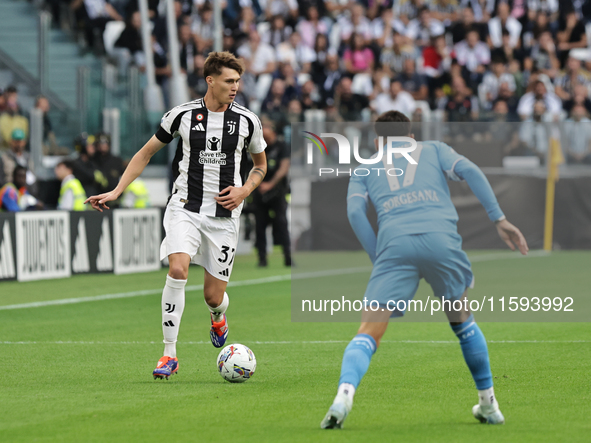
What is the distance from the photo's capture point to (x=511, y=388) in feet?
22.9

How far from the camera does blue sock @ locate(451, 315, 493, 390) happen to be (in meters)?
5.66

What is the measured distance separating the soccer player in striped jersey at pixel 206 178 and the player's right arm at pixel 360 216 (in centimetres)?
204

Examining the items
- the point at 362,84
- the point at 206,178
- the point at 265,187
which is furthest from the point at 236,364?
the point at 362,84

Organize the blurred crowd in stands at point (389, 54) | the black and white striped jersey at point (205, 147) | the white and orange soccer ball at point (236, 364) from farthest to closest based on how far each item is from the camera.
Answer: the blurred crowd in stands at point (389, 54) → the black and white striped jersey at point (205, 147) → the white and orange soccer ball at point (236, 364)

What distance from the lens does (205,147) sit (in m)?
7.73

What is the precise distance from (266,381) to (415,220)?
88.6 inches

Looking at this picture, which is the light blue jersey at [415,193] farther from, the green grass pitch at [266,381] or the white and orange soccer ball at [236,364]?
the white and orange soccer ball at [236,364]

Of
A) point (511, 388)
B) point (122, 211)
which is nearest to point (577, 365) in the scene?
point (511, 388)

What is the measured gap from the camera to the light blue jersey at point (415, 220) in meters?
5.58

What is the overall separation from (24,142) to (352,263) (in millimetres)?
6316

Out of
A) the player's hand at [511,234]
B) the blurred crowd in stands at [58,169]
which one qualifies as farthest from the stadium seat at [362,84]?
the player's hand at [511,234]

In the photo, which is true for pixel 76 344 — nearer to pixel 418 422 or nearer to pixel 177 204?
pixel 177 204

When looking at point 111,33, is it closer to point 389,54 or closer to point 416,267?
point 389,54

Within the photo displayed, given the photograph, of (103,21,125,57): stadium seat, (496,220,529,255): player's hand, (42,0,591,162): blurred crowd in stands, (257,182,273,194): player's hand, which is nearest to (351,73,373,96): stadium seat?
(42,0,591,162): blurred crowd in stands
